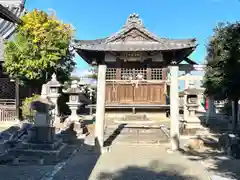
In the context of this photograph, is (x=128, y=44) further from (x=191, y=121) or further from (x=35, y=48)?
(x=35, y=48)

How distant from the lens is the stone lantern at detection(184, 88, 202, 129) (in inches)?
619

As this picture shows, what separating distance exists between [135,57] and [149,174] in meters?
6.53

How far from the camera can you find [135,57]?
1264cm

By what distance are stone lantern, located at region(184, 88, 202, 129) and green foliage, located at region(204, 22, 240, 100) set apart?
1262mm

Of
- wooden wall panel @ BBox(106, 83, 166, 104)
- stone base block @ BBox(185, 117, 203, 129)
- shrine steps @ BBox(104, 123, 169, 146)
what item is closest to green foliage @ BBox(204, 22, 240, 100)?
stone base block @ BBox(185, 117, 203, 129)

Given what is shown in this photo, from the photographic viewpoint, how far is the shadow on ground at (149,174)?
6.93 metres

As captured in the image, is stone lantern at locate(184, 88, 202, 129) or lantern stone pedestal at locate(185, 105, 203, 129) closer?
lantern stone pedestal at locate(185, 105, 203, 129)

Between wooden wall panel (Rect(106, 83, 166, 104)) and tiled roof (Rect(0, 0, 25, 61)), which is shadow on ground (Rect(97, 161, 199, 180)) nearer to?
wooden wall panel (Rect(106, 83, 166, 104))

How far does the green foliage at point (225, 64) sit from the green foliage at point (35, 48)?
10.5 metres

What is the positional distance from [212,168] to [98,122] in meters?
4.34

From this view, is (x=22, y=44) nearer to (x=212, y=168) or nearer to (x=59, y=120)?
(x=59, y=120)

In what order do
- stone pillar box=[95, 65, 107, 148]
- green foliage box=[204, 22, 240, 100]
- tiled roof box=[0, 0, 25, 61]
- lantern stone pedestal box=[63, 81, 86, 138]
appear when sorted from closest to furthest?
1. stone pillar box=[95, 65, 107, 148]
2. green foliage box=[204, 22, 240, 100]
3. lantern stone pedestal box=[63, 81, 86, 138]
4. tiled roof box=[0, 0, 25, 61]

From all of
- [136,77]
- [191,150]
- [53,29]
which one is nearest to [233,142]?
[191,150]

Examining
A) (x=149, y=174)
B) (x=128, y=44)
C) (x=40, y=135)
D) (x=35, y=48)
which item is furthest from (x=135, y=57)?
(x=35, y=48)
